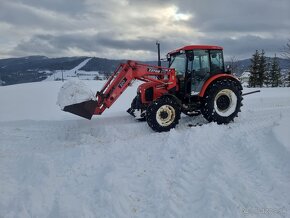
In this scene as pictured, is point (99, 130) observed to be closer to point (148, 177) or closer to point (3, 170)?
point (3, 170)

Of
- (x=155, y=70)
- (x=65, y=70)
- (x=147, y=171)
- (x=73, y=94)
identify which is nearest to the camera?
(x=147, y=171)

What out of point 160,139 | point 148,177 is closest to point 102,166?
point 148,177

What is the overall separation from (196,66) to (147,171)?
4645 mm

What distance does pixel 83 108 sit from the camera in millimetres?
9617

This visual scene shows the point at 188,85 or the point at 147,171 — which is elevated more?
the point at 188,85

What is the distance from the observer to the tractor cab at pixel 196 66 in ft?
33.8

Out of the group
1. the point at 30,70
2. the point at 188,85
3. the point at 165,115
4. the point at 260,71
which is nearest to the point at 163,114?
the point at 165,115

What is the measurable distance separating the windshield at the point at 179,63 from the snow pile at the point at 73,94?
9.04 ft

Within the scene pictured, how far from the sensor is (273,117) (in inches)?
404

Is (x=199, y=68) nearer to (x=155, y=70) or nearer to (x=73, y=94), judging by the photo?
(x=155, y=70)

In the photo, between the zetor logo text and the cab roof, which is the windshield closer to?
the cab roof

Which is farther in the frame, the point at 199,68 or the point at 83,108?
the point at 199,68

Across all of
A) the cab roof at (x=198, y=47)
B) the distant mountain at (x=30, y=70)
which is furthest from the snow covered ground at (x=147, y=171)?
the distant mountain at (x=30, y=70)

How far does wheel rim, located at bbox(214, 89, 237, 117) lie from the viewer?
10381mm
